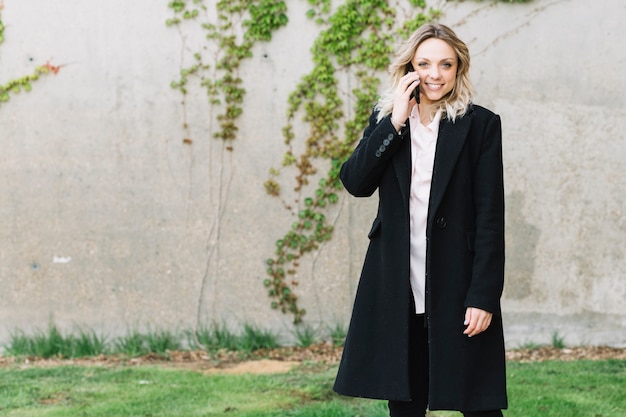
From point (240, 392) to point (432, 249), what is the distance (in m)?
2.33

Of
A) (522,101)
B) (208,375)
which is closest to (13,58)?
(208,375)

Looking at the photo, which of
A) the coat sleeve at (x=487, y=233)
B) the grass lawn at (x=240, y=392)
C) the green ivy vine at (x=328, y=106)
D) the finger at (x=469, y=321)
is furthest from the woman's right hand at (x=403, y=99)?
the green ivy vine at (x=328, y=106)

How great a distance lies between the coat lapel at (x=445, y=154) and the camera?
281 centimetres

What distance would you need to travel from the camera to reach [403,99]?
2840 mm

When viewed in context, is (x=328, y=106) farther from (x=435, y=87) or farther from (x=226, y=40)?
(x=435, y=87)

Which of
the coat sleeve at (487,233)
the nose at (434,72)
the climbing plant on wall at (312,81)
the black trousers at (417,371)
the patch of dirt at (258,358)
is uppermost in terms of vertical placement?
the climbing plant on wall at (312,81)

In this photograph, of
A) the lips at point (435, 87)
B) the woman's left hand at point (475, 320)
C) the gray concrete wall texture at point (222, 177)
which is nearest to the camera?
the woman's left hand at point (475, 320)

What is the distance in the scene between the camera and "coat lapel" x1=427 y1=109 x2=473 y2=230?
111 inches

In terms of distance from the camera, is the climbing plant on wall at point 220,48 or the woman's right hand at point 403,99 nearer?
the woman's right hand at point 403,99

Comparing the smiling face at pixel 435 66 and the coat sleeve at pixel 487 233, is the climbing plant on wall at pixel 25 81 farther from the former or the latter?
the coat sleeve at pixel 487 233

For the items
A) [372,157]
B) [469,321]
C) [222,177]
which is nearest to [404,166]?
[372,157]

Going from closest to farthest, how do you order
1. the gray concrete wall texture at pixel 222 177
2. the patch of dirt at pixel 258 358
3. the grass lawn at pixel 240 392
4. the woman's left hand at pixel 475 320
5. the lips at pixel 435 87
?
1. the woman's left hand at pixel 475 320
2. the lips at pixel 435 87
3. the grass lawn at pixel 240 392
4. the patch of dirt at pixel 258 358
5. the gray concrete wall texture at pixel 222 177

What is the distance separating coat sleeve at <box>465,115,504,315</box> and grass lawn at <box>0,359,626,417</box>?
1.59 metres

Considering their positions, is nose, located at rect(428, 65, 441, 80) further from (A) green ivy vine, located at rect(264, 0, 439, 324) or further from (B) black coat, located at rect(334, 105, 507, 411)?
(A) green ivy vine, located at rect(264, 0, 439, 324)
